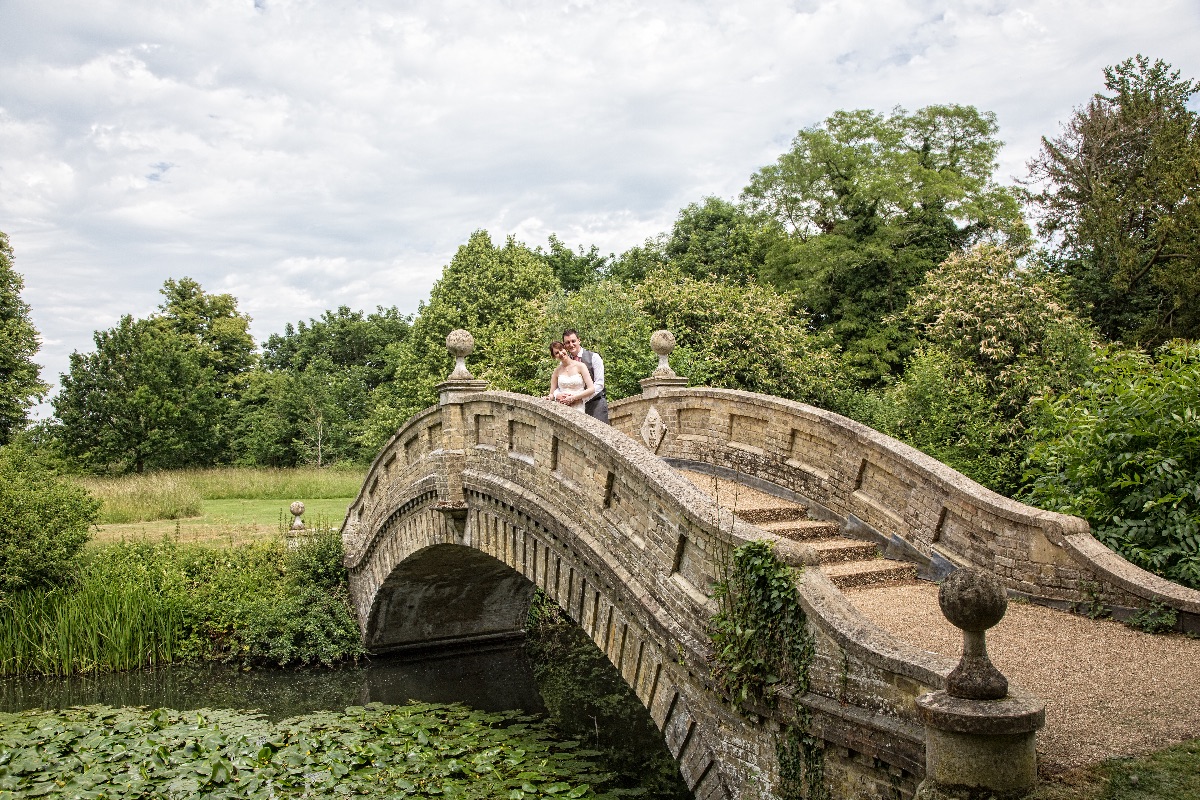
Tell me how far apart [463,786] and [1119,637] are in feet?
18.0

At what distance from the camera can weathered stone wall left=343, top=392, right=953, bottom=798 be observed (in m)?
5.29

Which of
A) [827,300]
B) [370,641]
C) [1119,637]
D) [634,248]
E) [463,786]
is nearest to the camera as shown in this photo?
[1119,637]

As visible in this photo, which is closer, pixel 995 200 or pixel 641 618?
pixel 641 618

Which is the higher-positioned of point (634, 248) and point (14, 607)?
point (634, 248)

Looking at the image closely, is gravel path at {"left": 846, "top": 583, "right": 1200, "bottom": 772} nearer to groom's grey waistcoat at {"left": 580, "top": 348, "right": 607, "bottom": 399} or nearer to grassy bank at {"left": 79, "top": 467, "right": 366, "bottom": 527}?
groom's grey waistcoat at {"left": 580, "top": 348, "right": 607, "bottom": 399}

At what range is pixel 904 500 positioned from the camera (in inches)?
347

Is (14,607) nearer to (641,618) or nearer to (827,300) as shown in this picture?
(641,618)

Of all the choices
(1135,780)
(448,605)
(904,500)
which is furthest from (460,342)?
(1135,780)

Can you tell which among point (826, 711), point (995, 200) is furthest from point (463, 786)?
point (995, 200)

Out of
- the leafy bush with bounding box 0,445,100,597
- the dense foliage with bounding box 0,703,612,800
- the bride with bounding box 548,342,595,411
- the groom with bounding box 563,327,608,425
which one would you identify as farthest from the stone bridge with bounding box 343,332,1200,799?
the leafy bush with bounding box 0,445,100,597

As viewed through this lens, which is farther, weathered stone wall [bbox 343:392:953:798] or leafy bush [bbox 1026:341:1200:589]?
leafy bush [bbox 1026:341:1200:589]

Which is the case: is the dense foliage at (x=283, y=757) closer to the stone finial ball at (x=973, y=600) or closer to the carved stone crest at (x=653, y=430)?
the carved stone crest at (x=653, y=430)

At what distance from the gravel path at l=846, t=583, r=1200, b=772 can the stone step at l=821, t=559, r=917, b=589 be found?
0.15 meters

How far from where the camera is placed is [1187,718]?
504 centimetres
